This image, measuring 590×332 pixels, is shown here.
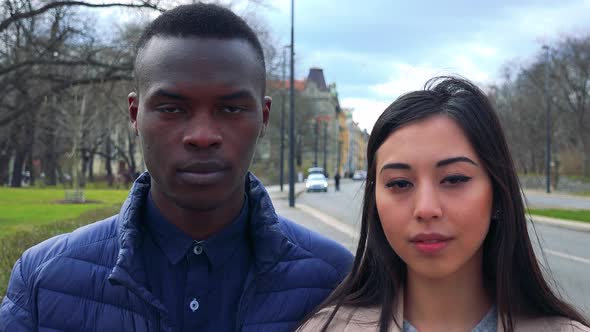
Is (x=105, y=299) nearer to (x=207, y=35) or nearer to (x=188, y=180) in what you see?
(x=188, y=180)

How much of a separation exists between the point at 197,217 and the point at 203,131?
0.33m

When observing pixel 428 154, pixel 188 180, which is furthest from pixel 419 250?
pixel 188 180

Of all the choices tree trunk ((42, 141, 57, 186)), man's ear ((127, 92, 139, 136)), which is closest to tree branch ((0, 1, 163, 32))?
man's ear ((127, 92, 139, 136))

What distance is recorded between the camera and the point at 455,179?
217 cm

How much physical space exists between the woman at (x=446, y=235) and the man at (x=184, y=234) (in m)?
0.29

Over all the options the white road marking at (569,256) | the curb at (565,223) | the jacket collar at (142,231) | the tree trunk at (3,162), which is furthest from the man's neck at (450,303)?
the tree trunk at (3,162)

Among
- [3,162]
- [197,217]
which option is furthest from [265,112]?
[3,162]

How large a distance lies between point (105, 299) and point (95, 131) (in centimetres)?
4641

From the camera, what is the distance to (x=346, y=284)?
7.75 ft

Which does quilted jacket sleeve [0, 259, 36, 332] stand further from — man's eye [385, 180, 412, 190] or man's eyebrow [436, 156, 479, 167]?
man's eyebrow [436, 156, 479, 167]

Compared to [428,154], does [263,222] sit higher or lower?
lower

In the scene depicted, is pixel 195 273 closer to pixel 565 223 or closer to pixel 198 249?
pixel 198 249

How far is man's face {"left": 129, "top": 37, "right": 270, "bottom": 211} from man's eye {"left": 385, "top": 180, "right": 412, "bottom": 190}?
50 cm

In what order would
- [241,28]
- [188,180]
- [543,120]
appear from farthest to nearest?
[543,120], [241,28], [188,180]
